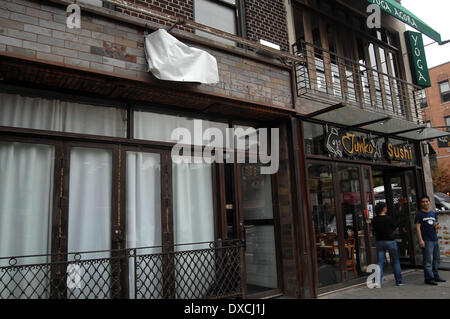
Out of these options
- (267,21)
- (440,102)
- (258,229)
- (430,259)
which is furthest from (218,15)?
(440,102)

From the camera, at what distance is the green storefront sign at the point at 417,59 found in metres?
10.6

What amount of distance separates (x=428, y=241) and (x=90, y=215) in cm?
663

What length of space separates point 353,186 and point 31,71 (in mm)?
6621

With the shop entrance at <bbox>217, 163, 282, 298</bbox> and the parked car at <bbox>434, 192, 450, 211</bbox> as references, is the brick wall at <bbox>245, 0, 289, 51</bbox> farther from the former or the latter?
the parked car at <bbox>434, 192, 450, 211</bbox>

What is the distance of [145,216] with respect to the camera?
5.35m

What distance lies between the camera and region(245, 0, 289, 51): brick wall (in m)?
6.89

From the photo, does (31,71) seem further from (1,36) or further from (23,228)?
(23,228)

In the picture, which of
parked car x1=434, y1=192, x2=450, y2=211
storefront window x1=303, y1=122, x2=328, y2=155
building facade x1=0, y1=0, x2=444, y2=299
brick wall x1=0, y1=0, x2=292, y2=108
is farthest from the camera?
parked car x1=434, y1=192, x2=450, y2=211

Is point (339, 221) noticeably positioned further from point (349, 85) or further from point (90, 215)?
point (90, 215)

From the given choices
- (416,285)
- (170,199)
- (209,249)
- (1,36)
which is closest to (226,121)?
(170,199)

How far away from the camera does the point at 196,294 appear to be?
5512mm

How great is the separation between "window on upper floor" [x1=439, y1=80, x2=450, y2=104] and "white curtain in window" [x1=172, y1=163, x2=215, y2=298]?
101 ft

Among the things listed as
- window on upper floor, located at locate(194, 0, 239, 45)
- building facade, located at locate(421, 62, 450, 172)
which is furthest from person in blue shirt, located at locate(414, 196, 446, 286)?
building facade, located at locate(421, 62, 450, 172)

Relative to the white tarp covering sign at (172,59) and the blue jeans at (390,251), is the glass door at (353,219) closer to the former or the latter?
the blue jeans at (390,251)
